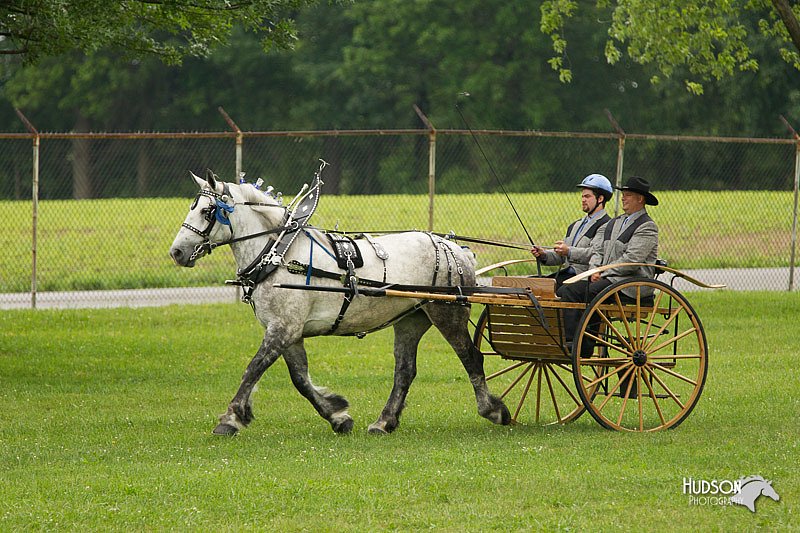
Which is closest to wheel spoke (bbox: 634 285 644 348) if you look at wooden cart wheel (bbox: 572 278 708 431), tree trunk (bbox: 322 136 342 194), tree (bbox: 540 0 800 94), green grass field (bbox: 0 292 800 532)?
wooden cart wheel (bbox: 572 278 708 431)

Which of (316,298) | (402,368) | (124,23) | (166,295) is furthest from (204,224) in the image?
(166,295)

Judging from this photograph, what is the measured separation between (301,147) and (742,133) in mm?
17451

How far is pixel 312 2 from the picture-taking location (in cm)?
1383

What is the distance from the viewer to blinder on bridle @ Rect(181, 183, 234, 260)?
8.95 meters

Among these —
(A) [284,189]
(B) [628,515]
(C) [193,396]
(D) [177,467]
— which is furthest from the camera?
(A) [284,189]

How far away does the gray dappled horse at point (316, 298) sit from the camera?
8.98 metres

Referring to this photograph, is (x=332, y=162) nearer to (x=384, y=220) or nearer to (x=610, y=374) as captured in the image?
(x=384, y=220)

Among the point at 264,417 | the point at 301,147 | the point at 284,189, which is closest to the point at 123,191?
the point at 301,147

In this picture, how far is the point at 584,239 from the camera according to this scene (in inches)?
386

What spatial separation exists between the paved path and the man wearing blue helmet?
28.9 feet

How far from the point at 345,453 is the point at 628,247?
2.76 metres

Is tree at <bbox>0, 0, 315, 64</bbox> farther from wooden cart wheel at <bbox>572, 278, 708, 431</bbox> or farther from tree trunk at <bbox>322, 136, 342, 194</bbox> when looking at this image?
tree trunk at <bbox>322, 136, 342, 194</bbox>

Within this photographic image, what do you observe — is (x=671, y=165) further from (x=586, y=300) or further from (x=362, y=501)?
(x=362, y=501)

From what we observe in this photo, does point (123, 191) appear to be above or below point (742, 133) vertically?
below
